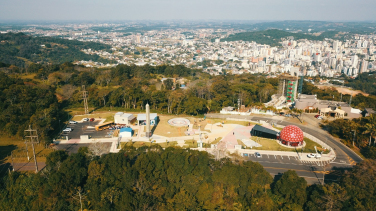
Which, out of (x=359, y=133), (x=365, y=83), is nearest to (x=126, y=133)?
(x=359, y=133)

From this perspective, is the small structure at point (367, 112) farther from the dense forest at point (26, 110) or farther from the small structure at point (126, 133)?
the dense forest at point (26, 110)

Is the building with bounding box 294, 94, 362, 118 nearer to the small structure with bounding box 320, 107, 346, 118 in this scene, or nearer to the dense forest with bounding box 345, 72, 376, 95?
the small structure with bounding box 320, 107, 346, 118

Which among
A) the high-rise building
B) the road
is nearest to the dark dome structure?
the road

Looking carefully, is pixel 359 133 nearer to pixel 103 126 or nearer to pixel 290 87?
pixel 290 87

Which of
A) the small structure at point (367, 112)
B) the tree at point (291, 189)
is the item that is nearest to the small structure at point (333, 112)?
the small structure at point (367, 112)

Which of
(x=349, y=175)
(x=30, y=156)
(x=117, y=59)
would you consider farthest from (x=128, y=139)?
(x=117, y=59)

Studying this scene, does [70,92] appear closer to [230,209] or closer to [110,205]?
[110,205]
